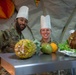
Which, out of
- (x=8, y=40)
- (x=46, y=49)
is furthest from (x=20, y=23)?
(x=46, y=49)

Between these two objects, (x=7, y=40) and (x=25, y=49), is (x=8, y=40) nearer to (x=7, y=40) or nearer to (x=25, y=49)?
(x=7, y=40)

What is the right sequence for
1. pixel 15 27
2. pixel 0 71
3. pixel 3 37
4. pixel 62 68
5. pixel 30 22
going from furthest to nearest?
pixel 30 22, pixel 15 27, pixel 3 37, pixel 0 71, pixel 62 68

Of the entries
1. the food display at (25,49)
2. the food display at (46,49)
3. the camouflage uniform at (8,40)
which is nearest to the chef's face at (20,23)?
the camouflage uniform at (8,40)

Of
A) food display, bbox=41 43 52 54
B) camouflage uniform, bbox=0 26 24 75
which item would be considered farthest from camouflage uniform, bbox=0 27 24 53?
food display, bbox=41 43 52 54

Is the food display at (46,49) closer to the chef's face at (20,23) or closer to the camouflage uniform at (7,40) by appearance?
the camouflage uniform at (7,40)

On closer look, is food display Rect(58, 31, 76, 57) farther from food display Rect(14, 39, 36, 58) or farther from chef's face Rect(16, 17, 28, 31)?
chef's face Rect(16, 17, 28, 31)

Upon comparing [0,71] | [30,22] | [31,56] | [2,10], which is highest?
[2,10]

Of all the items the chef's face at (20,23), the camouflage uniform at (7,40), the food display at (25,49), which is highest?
the chef's face at (20,23)

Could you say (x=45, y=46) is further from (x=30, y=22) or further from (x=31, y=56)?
(x=30, y=22)

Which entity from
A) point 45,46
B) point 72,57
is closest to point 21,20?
point 45,46

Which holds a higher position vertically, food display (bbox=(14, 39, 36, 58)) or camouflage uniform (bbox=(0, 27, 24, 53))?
food display (bbox=(14, 39, 36, 58))

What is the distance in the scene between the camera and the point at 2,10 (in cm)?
157

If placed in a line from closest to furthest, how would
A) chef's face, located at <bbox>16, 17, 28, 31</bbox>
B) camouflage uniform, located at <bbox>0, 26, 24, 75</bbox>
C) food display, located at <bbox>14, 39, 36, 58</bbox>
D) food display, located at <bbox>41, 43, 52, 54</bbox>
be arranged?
1. food display, located at <bbox>14, 39, 36, 58</bbox>
2. food display, located at <bbox>41, 43, 52, 54</bbox>
3. camouflage uniform, located at <bbox>0, 26, 24, 75</bbox>
4. chef's face, located at <bbox>16, 17, 28, 31</bbox>

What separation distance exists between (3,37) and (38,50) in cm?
73
